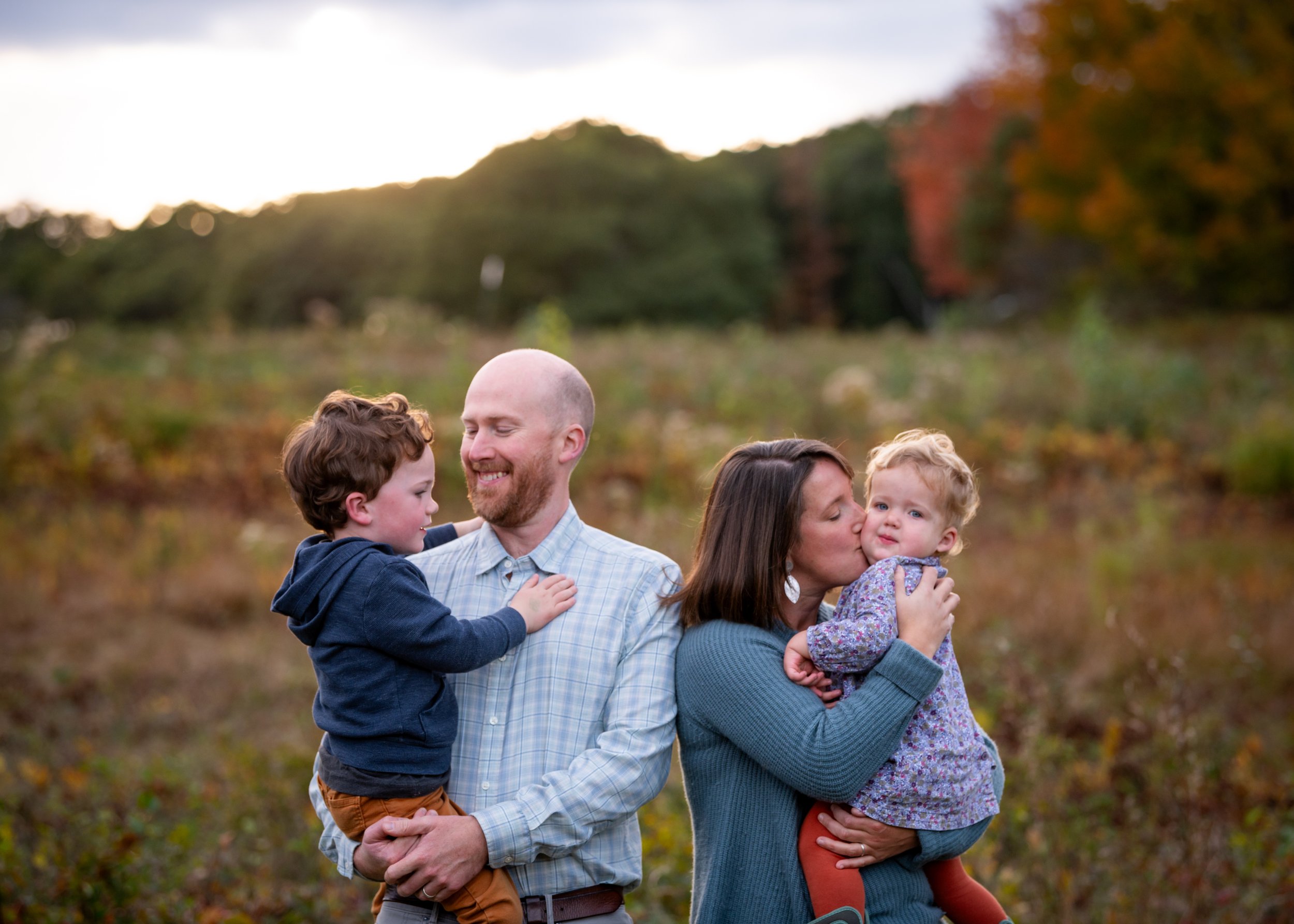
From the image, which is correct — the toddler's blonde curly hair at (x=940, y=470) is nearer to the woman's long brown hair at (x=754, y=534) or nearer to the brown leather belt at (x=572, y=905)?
the woman's long brown hair at (x=754, y=534)

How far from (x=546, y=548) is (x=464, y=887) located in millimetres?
858

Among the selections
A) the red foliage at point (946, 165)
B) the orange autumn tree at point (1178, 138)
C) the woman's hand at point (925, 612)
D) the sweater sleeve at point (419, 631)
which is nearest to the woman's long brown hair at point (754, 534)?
the woman's hand at point (925, 612)

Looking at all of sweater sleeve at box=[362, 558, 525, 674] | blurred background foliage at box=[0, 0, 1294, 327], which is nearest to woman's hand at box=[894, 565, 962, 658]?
sweater sleeve at box=[362, 558, 525, 674]

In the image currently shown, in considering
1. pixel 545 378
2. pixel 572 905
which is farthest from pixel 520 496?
pixel 572 905

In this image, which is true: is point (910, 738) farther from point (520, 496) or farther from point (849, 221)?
point (849, 221)

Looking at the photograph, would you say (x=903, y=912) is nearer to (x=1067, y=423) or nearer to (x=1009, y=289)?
(x=1067, y=423)

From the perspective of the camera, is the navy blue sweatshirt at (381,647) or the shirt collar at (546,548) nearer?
the navy blue sweatshirt at (381,647)

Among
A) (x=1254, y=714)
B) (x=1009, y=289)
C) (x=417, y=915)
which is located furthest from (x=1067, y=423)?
(x=1009, y=289)

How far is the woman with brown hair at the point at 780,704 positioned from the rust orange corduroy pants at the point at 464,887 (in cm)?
49

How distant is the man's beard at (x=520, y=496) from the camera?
2646 mm

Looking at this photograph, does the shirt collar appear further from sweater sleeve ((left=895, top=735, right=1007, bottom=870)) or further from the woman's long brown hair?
sweater sleeve ((left=895, top=735, right=1007, bottom=870))

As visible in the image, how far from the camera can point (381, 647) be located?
7.86 ft

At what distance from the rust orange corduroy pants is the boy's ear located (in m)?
0.67

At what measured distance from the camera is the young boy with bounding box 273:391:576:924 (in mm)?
2395
